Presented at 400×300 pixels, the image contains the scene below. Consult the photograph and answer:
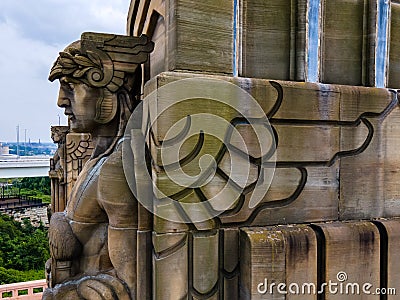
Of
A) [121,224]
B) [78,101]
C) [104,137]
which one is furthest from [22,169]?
[121,224]

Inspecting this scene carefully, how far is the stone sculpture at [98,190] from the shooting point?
1701 mm

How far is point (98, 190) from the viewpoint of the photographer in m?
1.77

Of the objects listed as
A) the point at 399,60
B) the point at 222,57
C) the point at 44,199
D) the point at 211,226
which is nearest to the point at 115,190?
the point at 211,226

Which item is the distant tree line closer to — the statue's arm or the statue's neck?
the statue's neck

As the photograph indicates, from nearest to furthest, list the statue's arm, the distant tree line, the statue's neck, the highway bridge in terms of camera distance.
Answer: the statue's arm
the statue's neck
the highway bridge
the distant tree line

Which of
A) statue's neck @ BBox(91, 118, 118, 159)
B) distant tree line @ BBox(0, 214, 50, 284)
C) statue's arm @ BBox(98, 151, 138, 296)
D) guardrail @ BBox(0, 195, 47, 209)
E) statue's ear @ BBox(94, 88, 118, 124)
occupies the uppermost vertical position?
statue's ear @ BBox(94, 88, 118, 124)

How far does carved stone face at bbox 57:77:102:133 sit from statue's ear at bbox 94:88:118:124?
0.06 feet

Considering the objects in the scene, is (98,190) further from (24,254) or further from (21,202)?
(21,202)

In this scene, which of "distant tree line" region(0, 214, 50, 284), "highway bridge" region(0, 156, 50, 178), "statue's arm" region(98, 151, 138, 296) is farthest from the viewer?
"distant tree line" region(0, 214, 50, 284)

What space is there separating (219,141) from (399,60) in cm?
127

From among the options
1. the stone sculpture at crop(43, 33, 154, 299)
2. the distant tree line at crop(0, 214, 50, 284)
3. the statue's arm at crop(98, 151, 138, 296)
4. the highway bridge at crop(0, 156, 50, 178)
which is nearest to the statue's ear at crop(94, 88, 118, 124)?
the stone sculpture at crop(43, 33, 154, 299)

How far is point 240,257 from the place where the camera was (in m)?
1.68

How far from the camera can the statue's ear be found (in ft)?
6.17

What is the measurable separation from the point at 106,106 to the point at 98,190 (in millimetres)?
462
